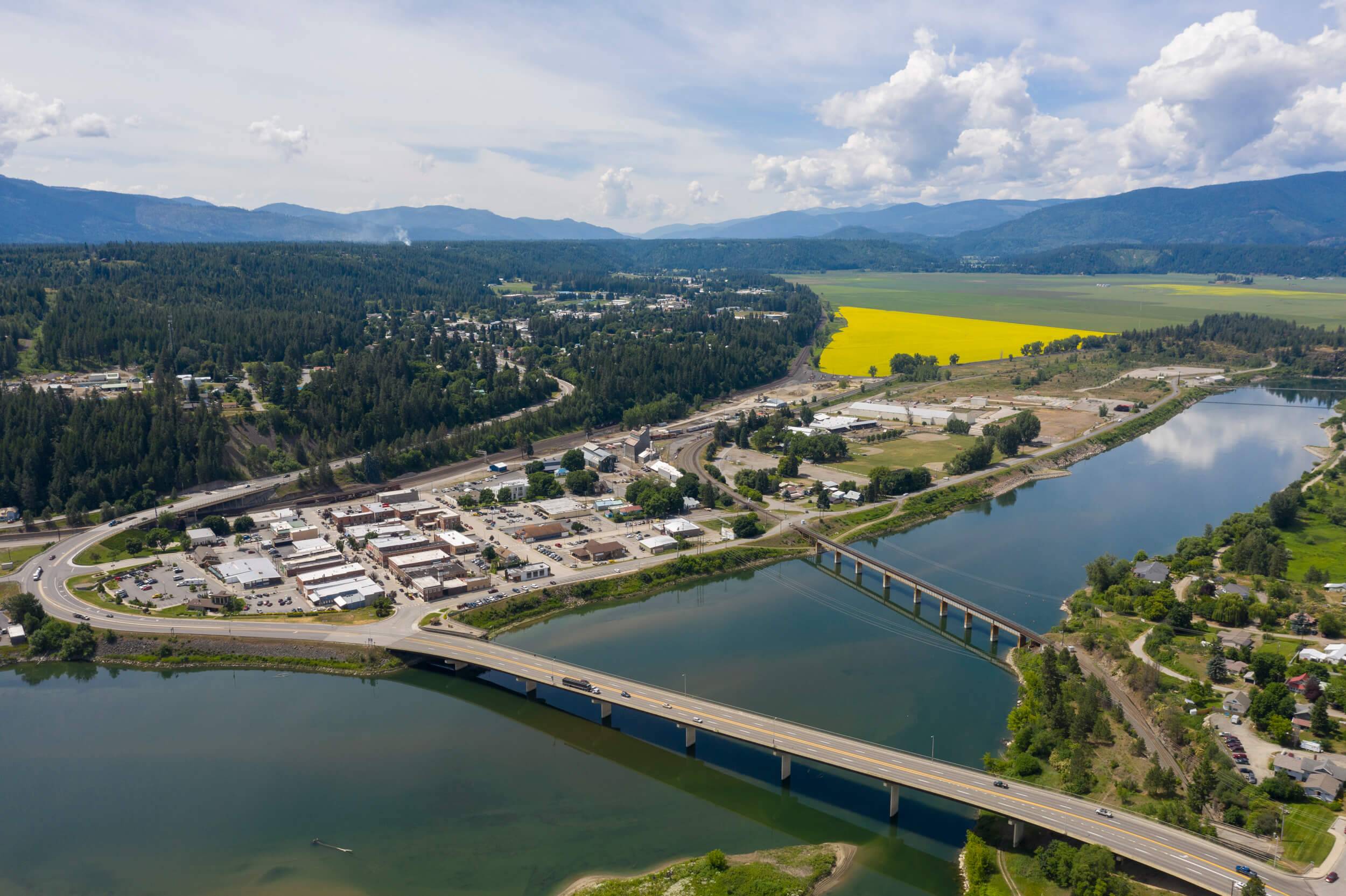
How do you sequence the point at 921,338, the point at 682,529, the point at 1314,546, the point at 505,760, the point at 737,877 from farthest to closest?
the point at 921,338
the point at 682,529
the point at 1314,546
the point at 505,760
the point at 737,877

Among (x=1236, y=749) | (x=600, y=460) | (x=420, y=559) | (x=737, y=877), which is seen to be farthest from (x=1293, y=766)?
(x=600, y=460)

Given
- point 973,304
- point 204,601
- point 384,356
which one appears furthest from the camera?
point 973,304

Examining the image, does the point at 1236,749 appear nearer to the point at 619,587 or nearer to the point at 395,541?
the point at 619,587

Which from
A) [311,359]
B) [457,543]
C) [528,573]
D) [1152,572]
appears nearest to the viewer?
[1152,572]

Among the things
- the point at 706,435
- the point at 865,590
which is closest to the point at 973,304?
the point at 706,435

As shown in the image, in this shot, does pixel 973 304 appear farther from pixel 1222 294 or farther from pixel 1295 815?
pixel 1295 815

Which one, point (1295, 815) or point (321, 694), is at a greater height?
point (1295, 815)
